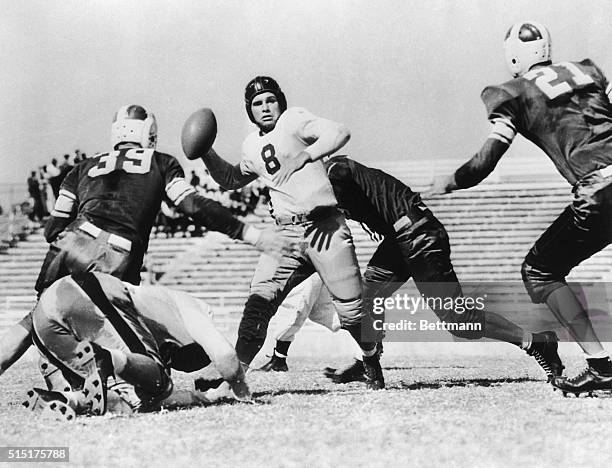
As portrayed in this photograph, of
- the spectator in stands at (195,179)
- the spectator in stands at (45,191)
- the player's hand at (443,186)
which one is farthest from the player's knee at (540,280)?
the spectator in stands at (45,191)

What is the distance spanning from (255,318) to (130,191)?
87cm

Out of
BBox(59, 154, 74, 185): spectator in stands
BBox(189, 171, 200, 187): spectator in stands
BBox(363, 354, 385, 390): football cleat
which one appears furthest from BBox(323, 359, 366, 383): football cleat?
BBox(189, 171, 200, 187): spectator in stands

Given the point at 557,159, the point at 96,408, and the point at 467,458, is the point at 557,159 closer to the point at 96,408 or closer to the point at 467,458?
the point at 467,458

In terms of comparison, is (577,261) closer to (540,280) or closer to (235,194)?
(540,280)

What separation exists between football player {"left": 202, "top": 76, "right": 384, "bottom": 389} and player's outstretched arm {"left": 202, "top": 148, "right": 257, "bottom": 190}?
3.3 inches

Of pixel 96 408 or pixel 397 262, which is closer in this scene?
Result: pixel 96 408

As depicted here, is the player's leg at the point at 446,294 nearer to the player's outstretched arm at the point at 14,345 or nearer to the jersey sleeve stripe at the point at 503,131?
the jersey sleeve stripe at the point at 503,131

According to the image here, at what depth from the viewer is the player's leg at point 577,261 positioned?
3451mm

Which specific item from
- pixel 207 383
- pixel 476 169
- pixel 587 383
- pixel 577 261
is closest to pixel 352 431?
pixel 207 383

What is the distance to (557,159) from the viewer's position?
3.61 m

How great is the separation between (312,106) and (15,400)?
248cm

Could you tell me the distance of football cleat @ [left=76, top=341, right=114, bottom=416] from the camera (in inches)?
116

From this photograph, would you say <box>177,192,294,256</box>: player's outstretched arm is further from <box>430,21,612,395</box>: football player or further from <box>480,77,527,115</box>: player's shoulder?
<box>480,77,527,115</box>: player's shoulder

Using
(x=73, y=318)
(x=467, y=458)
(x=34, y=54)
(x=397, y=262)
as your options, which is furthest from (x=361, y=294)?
(x=34, y=54)
